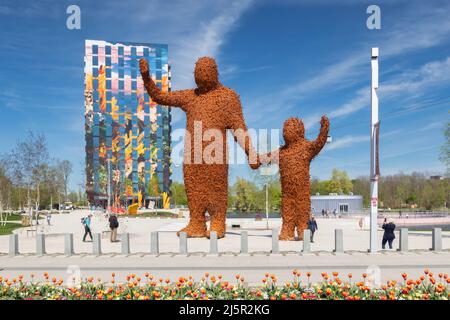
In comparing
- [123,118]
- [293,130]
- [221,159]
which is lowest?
A: [221,159]

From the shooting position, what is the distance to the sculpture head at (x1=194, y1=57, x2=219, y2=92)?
16.9 metres

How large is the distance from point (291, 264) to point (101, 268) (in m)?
5.32

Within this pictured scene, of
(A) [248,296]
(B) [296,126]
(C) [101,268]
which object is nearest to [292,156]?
(B) [296,126]

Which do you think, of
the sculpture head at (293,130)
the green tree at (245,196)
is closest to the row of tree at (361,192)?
the green tree at (245,196)

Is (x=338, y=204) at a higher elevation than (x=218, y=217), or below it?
below

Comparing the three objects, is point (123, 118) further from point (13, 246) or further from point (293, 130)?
point (13, 246)

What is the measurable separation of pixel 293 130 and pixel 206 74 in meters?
4.75

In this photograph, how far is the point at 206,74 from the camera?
16891mm

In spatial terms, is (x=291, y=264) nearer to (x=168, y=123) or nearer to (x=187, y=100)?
(x=187, y=100)

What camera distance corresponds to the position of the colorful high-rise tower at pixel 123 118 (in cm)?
6938

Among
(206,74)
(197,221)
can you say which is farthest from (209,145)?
(197,221)

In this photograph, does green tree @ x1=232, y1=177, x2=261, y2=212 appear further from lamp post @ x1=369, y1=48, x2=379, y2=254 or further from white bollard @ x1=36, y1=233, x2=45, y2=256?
white bollard @ x1=36, y1=233, x2=45, y2=256

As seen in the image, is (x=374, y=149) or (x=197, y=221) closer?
(x=374, y=149)

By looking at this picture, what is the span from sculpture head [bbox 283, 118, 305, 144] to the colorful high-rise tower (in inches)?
2094
